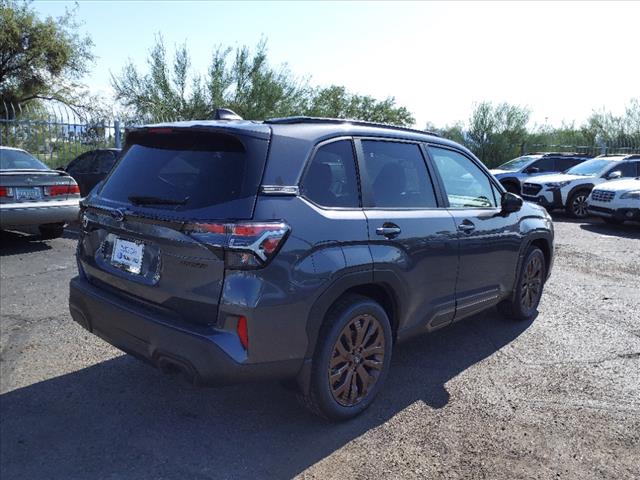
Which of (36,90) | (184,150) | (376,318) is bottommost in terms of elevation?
(376,318)

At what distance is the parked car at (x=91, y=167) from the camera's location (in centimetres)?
1164

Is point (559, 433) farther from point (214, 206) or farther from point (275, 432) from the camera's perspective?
point (214, 206)

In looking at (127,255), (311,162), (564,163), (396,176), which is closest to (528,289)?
(396,176)

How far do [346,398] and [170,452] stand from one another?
3.50 feet

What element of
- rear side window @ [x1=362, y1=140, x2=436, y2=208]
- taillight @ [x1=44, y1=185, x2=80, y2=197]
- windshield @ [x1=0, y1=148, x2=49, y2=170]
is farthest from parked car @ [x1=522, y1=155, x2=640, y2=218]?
windshield @ [x1=0, y1=148, x2=49, y2=170]

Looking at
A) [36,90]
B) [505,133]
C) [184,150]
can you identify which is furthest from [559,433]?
[36,90]

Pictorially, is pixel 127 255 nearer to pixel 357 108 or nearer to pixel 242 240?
pixel 242 240

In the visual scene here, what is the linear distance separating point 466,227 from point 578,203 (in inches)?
463

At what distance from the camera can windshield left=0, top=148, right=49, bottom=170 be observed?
845cm

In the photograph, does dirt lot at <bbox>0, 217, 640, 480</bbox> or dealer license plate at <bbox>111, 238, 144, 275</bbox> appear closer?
dirt lot at <bbox>0, 217, 640, 480</bbox>

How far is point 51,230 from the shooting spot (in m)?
9.02

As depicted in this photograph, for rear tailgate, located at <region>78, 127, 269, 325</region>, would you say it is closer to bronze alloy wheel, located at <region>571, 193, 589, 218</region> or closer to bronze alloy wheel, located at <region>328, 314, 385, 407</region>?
bronze alloy wheel, located at <region>328, 314, 385, 407</region>

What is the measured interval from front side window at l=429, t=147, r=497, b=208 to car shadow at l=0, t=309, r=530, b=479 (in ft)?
4.42

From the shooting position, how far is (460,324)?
17.5 feet
